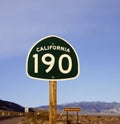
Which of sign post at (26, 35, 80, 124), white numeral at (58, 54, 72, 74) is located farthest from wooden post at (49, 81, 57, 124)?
white numeral at (58, 54, 72, 74)

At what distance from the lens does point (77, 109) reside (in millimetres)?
29266

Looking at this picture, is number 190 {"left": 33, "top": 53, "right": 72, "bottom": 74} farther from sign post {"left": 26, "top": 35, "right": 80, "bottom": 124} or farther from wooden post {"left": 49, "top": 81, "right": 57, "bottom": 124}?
wooden post {"left": 49, "top": 81, "right": 57, "bottom": 124}

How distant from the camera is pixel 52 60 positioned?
6863 millimetres

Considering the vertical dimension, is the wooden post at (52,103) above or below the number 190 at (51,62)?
below

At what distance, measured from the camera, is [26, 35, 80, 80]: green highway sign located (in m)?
6.89

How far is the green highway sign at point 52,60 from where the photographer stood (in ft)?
22.6

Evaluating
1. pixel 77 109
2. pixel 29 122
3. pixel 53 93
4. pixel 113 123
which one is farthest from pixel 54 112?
pixel 113 123

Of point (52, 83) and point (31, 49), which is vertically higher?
point (31, 49)

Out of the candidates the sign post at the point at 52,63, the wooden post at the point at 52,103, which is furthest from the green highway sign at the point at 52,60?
the wooden post at the point at 52,103

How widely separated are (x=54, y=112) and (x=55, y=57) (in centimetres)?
100

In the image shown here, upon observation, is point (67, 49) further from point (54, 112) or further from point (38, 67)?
point (54, 112)

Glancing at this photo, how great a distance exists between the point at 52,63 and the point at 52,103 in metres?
0.73

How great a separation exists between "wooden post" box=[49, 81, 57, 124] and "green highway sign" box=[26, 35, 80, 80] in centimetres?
15

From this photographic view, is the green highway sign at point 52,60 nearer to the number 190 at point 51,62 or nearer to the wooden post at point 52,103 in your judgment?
the number 190 at point 51,62
